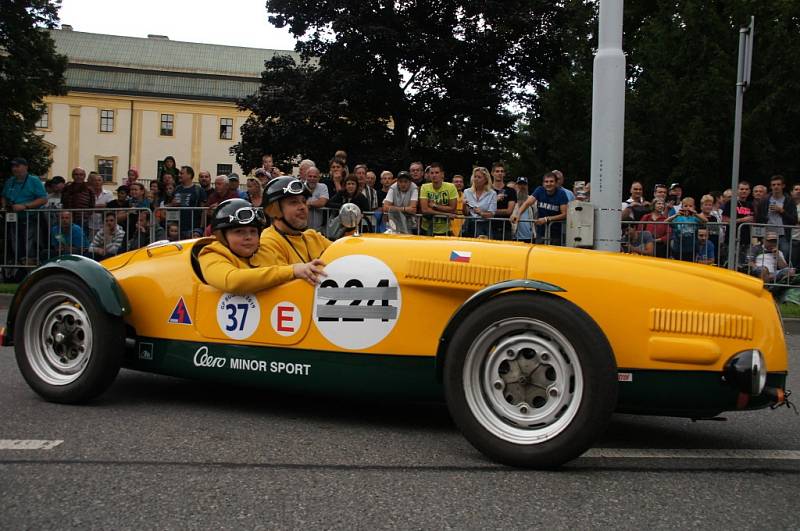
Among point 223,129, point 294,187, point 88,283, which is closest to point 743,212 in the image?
point 294,187

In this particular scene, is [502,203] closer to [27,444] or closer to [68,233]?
[68,233]

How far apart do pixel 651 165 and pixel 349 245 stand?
19.2m

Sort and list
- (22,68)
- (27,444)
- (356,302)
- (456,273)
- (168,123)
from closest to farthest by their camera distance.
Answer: (27,444)
(456,273)
(356,302)
(22,68)
(168,123)

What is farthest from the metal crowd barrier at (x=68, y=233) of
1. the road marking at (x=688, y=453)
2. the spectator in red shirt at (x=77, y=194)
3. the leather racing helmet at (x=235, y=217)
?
the road marking at (x=688, y=453)

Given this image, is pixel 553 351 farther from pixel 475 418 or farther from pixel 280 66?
pixel 280 66

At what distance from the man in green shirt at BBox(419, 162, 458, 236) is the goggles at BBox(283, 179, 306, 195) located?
5460mm

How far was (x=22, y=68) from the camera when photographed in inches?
1064

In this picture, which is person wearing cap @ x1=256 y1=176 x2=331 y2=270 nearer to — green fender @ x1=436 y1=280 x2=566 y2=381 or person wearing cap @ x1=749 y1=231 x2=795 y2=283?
green fender @ x1=436 y1=280 x2=566 y2=381

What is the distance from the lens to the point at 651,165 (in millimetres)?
22344

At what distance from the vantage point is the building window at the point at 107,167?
69250mm

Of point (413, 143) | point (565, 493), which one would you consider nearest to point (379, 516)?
point (565, 493)

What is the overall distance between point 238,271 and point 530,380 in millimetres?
1705

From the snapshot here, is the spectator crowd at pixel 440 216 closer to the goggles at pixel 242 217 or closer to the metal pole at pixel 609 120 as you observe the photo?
the metal pole at pixel 609 120

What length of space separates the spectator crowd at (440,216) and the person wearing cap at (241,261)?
16.8ft
